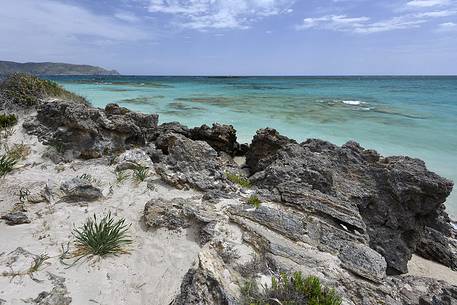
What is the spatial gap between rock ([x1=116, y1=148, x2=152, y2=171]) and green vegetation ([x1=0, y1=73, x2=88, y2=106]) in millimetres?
4847

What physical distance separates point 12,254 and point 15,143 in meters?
5.57

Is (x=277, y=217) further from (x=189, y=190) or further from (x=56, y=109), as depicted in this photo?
(x=56, y=109)

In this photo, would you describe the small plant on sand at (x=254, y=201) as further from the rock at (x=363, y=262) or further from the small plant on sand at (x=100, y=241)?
the small plant on sand at (x=100, y=241)

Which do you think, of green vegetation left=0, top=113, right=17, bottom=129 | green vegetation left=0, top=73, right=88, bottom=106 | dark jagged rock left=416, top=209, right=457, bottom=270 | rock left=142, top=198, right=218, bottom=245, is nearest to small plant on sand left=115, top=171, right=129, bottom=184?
rock left=142, top=198, right=218, bottom=245

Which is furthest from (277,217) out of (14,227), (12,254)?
→ (14,227)

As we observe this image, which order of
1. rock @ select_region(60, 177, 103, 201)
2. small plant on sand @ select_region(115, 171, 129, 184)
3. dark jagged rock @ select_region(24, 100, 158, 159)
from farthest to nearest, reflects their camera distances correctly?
dark jagged rock @ select_region(24, 100, 158, 159), small plant on sand @ select_region(115, 171, 129, 184), rock @ select_region(60, 177, 103, 201)

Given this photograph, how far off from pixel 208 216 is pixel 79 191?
2909 millimetres

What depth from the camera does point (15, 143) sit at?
9203mm

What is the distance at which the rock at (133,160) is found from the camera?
8195 millimetres

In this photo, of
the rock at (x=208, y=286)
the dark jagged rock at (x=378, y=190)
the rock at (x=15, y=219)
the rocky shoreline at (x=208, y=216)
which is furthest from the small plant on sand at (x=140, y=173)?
the rock at (x=208, y=286)

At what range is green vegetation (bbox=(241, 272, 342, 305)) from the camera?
12.3ft

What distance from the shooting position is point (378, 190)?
295 inches

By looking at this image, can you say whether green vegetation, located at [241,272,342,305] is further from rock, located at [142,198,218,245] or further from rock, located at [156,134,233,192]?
rock, located at [156,134,233,192]

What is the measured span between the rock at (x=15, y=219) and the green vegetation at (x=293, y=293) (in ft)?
14.5
